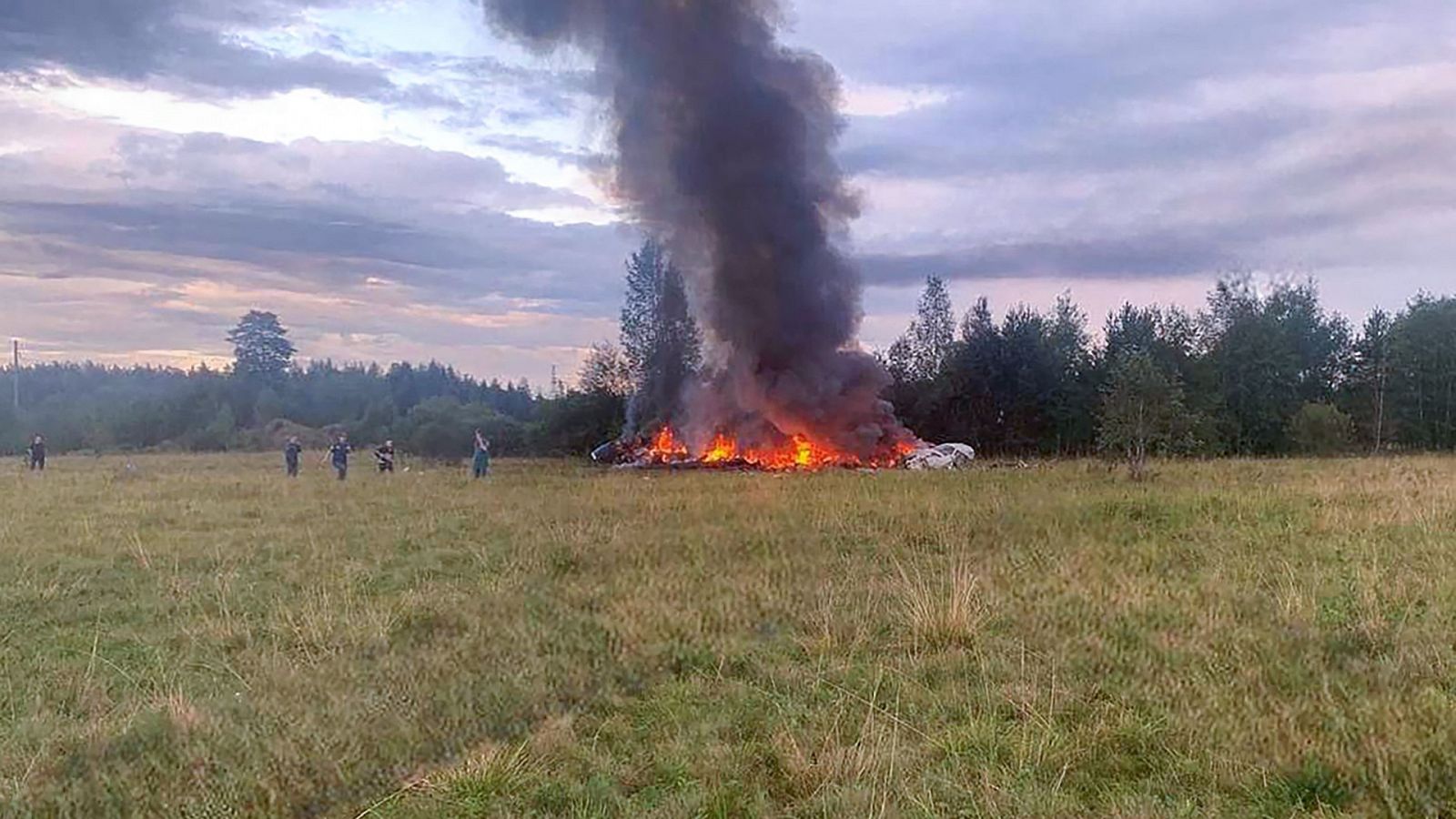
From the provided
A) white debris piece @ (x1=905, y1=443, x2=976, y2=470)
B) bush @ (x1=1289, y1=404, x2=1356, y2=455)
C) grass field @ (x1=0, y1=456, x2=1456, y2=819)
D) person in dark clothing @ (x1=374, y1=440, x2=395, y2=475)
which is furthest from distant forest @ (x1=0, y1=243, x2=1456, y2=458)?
grass field @ (x1=0, y1=456, x2=1456, y2=819)

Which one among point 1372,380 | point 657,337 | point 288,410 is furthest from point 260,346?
point 1372,380

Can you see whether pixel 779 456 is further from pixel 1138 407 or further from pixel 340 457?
pixel 340 457

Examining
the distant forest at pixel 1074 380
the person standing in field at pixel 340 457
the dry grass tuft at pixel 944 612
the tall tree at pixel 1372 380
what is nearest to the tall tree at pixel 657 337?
the distant forest at pixel 1074 380

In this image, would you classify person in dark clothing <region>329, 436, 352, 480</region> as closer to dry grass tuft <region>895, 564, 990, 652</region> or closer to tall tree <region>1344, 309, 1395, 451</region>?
dry grass tuft <region>895, 564, 990, 652</region>

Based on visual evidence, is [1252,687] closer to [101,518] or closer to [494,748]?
[494,748]

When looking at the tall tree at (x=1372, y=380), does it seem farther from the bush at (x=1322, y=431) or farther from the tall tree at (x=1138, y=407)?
the tall tree at (x=1138, y=407)

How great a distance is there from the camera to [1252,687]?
6.31m

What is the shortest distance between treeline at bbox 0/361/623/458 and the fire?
45.4 feet

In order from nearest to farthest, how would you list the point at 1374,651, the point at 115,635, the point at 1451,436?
the point at 1374,651 → the point at 115,635 → the point at 1451,436

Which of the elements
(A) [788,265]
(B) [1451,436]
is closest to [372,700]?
(A) [788,265]

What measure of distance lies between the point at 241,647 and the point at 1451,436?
5643 cm

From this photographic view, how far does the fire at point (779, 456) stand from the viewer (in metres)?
38.2

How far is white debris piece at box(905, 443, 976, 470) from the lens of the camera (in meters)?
34.8

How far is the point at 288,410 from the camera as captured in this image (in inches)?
3088
